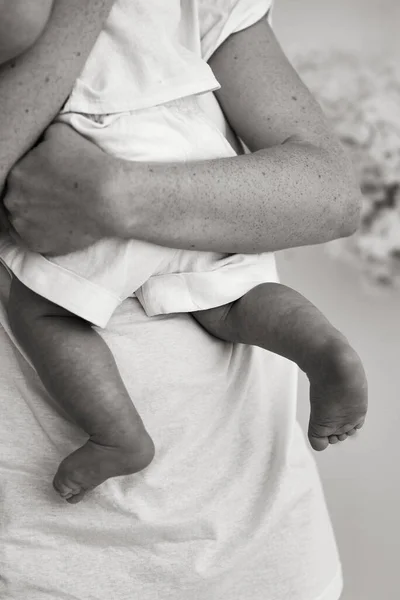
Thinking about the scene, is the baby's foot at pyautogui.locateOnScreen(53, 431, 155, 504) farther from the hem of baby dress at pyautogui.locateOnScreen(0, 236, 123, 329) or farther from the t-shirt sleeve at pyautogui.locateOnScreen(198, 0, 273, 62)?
the t-shirt sleeve at pyautogui.locateOnScreen(198, 0, 273, 62)

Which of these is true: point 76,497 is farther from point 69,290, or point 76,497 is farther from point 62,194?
point 62,194

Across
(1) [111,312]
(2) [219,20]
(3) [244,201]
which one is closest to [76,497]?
(1) [111,312]

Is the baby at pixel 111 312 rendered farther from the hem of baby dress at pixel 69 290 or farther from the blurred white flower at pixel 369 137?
the blurred white flower at pixel 369 137

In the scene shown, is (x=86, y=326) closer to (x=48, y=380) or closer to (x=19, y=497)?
(x=48, y=380)

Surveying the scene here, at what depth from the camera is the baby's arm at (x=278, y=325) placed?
115 centimetres

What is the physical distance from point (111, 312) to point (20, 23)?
15.4 inches

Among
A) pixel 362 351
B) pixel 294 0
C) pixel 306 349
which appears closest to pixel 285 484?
pixel 306 349

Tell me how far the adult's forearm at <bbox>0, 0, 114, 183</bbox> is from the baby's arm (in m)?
0.38

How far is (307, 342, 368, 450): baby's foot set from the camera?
1.12 meters

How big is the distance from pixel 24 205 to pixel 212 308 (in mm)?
320

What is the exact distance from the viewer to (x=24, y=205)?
1.17 m

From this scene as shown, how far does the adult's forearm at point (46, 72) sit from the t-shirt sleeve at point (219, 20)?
22 cm

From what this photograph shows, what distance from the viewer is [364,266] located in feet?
7.50

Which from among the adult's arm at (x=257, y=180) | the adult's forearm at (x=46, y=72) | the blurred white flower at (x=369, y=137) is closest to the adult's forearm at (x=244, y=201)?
the adult's arm at (x=257, y=180)
